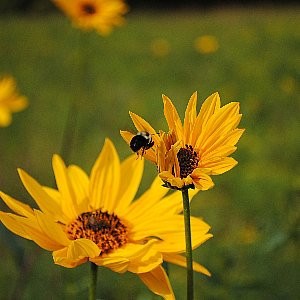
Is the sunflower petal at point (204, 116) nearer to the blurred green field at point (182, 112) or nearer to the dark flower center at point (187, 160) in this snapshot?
the dark flower center at point (187, 160)

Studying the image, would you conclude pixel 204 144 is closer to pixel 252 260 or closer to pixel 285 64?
pixel 252 260

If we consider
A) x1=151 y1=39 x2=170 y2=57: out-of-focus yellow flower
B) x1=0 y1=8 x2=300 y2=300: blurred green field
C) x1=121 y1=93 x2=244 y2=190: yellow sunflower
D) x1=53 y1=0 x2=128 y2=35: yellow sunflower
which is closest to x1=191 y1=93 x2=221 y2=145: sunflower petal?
x1=121 y1=93 x2=244 y2=190: yellow sunflower

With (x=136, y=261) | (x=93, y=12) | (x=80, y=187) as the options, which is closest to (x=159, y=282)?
(x=136, y=261)

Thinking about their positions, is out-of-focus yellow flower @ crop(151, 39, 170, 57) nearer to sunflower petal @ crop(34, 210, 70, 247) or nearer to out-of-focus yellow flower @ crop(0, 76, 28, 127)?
out-of-focus yellow flower @ crop(0, 76, 28, 127)

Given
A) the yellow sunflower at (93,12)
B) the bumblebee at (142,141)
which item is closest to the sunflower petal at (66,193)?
the bumblebee at (142,141)

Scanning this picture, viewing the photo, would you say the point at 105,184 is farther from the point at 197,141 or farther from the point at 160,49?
the point at 160,49

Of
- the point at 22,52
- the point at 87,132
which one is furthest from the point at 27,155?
the point at 22,52
